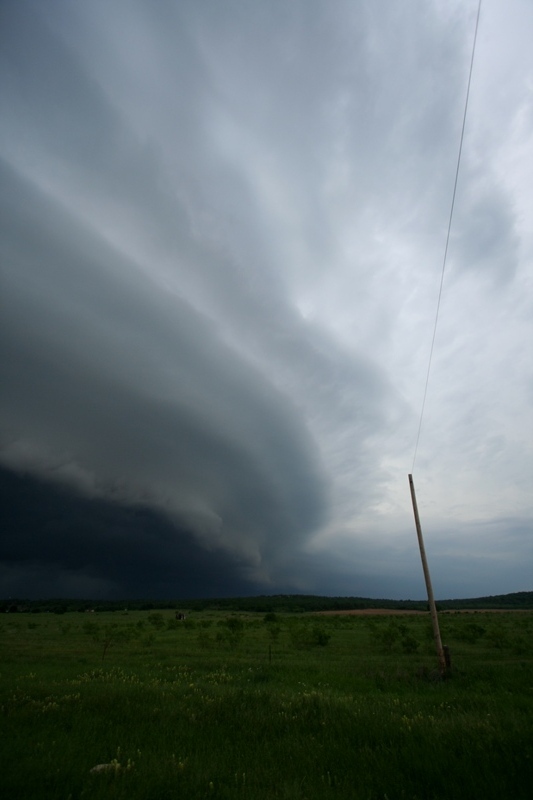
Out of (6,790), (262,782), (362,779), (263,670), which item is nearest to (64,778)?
(6,790)

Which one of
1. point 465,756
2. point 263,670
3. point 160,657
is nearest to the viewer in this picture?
point 465,756

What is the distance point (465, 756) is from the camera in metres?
7.59

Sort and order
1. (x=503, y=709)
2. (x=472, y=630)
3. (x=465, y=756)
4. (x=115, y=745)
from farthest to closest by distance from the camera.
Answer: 1. (x=472, y=630)
2. (x=503, y=709)
3. (x=115, y=745)
4. (x=465, y=756)

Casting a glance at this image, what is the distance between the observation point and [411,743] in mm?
8367

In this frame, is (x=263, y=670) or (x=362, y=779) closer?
(x=362, y=779)

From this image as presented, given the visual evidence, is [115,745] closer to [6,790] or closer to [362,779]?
[6,790]

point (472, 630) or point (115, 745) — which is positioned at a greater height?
point (472, 630)

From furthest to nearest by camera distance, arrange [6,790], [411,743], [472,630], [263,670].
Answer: [472,630], [263,670], [411,743], [6,790]

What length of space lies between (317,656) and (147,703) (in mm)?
21538

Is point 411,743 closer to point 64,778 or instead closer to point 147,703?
point 64,778

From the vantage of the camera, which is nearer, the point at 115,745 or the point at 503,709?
the point at 115,745

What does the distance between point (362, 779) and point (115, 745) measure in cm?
502

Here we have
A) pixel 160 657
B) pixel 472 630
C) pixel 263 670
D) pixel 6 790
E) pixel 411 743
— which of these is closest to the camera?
pixel 6 790

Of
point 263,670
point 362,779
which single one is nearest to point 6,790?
point 362,779
